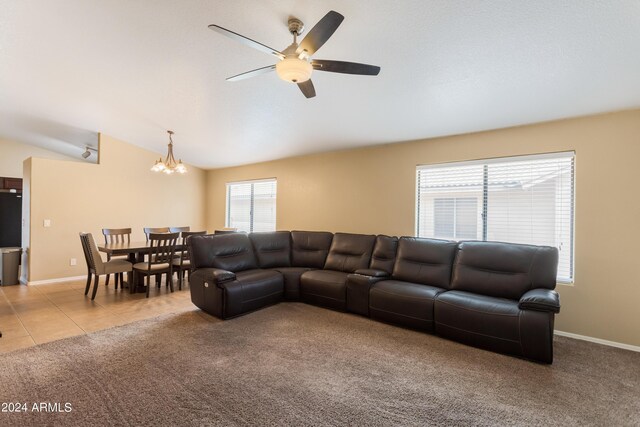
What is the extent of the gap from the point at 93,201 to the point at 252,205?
3.10 metres

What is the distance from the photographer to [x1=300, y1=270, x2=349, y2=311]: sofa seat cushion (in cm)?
395

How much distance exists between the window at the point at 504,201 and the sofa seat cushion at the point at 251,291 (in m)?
2.27

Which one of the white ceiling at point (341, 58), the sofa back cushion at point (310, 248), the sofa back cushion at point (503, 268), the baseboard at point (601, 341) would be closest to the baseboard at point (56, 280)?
the white ceiling at point (341, 58)

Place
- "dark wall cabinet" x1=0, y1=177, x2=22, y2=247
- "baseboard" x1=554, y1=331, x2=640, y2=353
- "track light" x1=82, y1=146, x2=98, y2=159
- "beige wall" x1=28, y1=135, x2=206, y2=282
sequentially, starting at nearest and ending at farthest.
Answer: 1. "baseboard" x1=554, y1=331, x2=640, y2=353
2. "beige wall" x1=28, y1=135, x2=206, y2=282
3. "dark wall cabinet" x1=0, y1=177, x2=22, y2=247
4. "track light" x1=82, y1=146, x2=98, y2=159

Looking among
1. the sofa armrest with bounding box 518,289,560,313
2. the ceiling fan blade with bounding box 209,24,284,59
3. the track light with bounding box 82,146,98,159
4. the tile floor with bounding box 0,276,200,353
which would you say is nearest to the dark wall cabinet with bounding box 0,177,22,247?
the track light with bounding box 82,146,98,159

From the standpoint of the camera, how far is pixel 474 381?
2344mm

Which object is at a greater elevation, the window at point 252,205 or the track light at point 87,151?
the track light at point 87,151

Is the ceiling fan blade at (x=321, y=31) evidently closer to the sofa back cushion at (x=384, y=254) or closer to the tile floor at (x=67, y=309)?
the sofa back cushion at (x=384, y=254)

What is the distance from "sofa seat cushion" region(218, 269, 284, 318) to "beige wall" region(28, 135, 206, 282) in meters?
3.73

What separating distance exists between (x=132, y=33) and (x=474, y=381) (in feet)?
14.2

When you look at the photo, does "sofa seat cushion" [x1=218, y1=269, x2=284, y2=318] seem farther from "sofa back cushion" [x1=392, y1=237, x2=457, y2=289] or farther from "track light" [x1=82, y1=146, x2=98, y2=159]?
"track light" [x1=82, y1=146, x2=98, y2=159]

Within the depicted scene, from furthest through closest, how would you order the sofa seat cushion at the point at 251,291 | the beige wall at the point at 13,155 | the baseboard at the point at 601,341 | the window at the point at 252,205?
the beige wall at the point at 13,155 → the window at the point at 252,205 → the sofa seat cushion at the point at 251,291 → the baseboard at the point at 601,341

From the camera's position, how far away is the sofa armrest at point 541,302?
2.56 meters

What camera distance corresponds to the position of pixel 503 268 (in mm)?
3268
